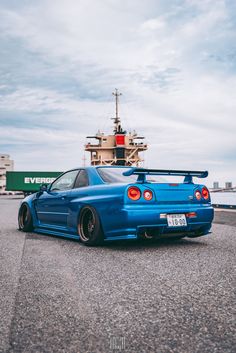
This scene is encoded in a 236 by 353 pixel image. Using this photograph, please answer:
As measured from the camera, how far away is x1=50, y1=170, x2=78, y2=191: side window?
22.2 ft

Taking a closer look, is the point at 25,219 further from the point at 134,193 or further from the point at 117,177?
the point at 134,193

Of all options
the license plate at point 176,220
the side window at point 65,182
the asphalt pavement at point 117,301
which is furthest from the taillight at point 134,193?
the side window at point 65,182

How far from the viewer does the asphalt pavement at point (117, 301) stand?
7.07 ft

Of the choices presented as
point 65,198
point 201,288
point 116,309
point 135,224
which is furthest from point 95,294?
point 65,198

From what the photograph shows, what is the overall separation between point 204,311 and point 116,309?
60cm

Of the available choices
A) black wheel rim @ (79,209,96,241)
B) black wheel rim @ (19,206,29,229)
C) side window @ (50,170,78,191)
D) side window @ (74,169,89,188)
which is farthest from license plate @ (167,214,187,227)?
black wheel rim @ (19,206,29,229)

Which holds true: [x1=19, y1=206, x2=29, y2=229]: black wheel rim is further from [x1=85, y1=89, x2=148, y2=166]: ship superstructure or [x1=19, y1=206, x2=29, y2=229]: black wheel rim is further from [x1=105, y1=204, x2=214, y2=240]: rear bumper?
[x1=85, y1=89, x2=148, y2=166]: ship superstructure

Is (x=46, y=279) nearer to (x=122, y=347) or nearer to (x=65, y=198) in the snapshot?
(x=122, y=347)

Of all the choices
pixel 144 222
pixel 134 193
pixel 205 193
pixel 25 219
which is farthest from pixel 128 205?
pixel 25 219

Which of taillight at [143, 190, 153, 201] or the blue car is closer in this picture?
the blue car

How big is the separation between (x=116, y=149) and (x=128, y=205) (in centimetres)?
4093

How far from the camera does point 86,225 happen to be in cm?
600

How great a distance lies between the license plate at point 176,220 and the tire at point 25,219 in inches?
133

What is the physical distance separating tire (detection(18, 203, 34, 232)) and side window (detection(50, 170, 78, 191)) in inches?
37.2
